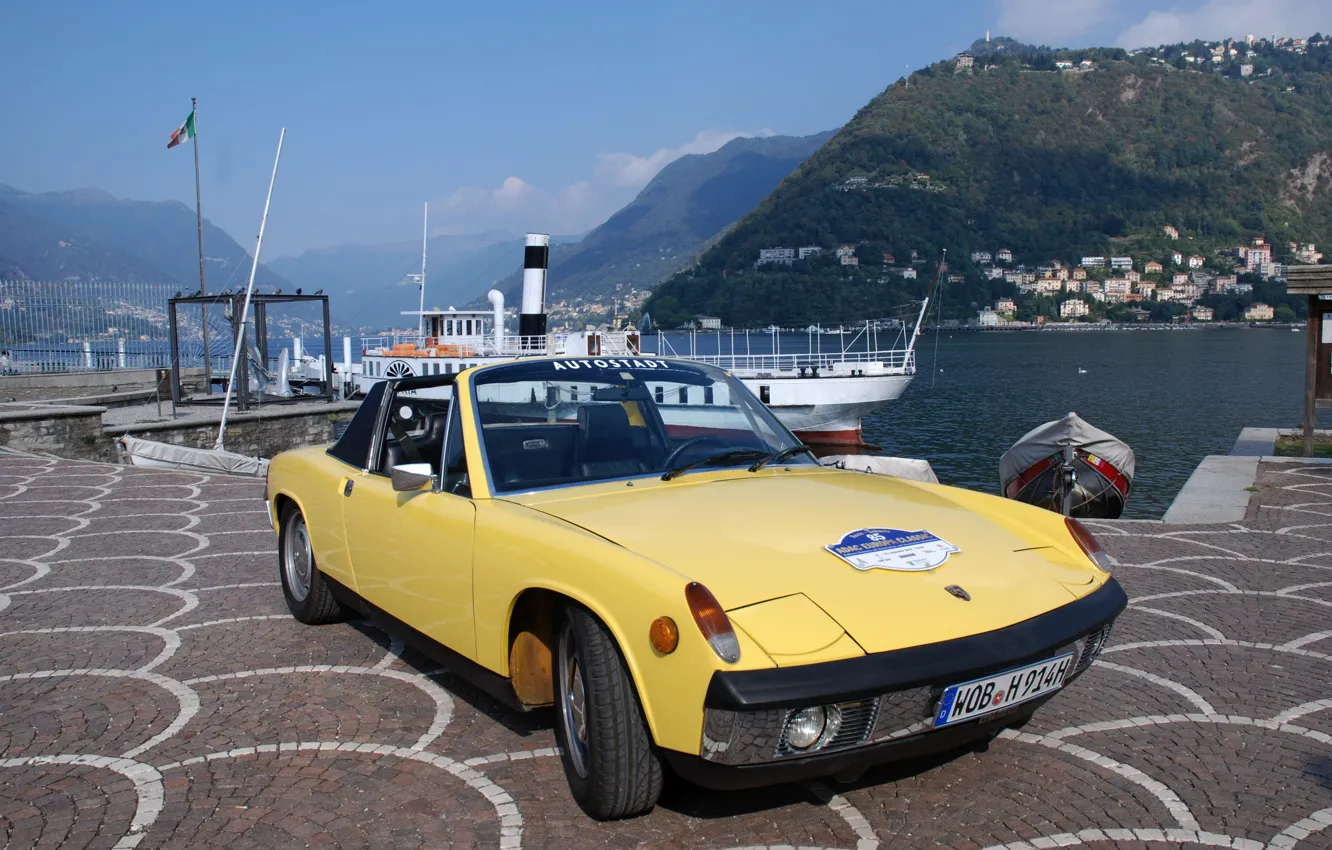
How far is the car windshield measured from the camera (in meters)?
4.25

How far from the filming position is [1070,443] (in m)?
13.6

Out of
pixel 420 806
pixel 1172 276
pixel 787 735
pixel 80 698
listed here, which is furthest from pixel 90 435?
pixel 1172 276

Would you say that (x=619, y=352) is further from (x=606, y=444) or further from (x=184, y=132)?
(x=606, y=444)

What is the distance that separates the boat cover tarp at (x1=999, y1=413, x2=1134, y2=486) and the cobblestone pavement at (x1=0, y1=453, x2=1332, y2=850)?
7.23 m

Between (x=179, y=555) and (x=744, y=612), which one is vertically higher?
(x=744, y=612)

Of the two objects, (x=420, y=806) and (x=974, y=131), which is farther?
(x=974, y=131)

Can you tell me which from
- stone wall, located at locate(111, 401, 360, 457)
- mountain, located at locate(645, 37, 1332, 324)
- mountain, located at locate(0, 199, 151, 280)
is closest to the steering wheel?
→ stone wall, located at locate(111, 401, 360, 457)

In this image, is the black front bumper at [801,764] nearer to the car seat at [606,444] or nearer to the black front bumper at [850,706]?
the black front bumper at [850,706]

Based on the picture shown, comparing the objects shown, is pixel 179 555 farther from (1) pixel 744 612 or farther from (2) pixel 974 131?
(2) pixel 974 131

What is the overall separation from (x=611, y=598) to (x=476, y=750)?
1.27 meters

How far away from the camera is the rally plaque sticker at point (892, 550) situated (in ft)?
10.8

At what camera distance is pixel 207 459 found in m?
15.6

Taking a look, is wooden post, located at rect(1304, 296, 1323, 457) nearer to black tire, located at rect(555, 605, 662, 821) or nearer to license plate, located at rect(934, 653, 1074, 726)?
license plate, located at rect(934, 653, 1074, 726)

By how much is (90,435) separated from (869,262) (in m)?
100
